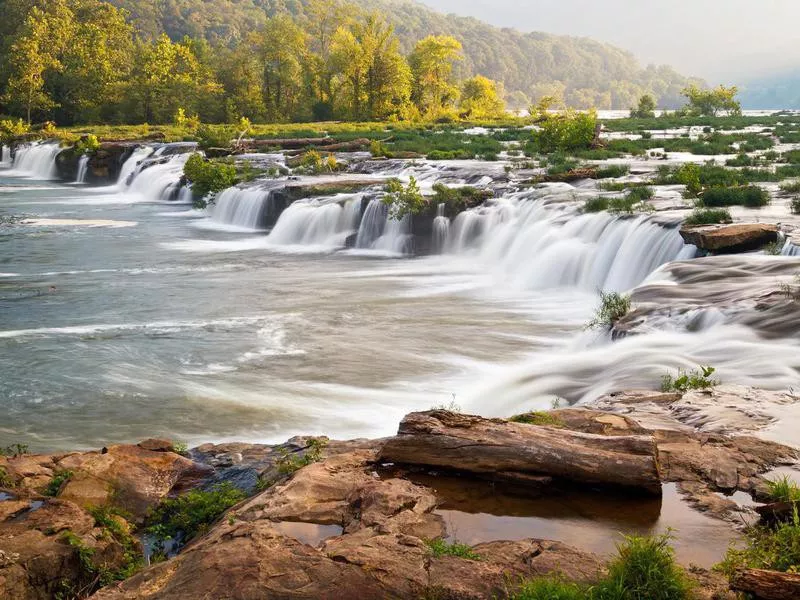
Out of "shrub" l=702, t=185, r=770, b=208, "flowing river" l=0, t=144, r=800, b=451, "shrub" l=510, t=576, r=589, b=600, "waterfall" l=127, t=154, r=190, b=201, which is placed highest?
"shrub" l=702, t=185, r=770, b=208

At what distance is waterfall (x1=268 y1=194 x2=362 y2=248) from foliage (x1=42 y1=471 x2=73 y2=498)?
58.9 feet

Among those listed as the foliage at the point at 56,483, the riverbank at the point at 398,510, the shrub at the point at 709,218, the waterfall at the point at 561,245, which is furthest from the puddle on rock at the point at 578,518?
the shrub at the point at 709,218

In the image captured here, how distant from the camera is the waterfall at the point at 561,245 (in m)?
16.8

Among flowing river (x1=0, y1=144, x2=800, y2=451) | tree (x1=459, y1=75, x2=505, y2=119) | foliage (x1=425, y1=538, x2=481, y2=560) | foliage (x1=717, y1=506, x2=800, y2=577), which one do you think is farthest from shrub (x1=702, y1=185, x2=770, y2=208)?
Result: tree (x1=459, y1=75, x2=505, y2=119)

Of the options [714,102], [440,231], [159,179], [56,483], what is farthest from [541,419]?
→ [714,102]

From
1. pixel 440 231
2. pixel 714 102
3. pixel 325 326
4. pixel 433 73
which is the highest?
pixel 433 73

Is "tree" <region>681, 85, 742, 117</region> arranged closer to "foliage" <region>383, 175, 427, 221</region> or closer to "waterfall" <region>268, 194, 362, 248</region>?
"waterfall" <region>268, 194, 362, 248</region>

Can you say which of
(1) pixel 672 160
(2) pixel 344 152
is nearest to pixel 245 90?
(2) pixel 344 152

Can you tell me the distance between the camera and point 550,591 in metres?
4.61

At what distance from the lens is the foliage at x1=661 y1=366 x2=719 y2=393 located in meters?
9.08

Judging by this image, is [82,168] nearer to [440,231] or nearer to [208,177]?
[208,177]

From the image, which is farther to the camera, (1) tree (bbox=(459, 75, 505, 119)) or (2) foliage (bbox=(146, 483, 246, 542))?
(1) tree (bbox=(459, 75, 505, 119))

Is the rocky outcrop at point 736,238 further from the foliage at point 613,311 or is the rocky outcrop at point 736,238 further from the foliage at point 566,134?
the foliage at point 566,134

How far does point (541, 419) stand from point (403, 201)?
17.2 metres
